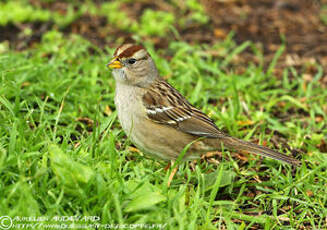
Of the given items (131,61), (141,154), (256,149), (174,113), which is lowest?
(141,154)

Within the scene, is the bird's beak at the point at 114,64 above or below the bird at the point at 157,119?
above

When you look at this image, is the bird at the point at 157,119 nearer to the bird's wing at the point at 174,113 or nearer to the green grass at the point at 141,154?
the bird's wing at the point at 174,113

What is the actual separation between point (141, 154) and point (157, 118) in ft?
1.65

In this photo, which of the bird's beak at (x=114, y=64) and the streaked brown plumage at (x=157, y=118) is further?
the bird's beak at (x=114, y=64)

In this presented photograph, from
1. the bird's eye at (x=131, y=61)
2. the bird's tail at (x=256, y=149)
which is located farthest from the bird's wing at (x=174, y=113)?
the bird's eye at (x=131, y=61)

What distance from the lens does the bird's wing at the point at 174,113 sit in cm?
379

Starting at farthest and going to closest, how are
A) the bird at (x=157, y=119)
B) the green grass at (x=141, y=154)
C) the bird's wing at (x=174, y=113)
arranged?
the bird's wing at (x=174, y=113) < the bird at (x=157, y=119) < the green grass at (x=141, y=154)

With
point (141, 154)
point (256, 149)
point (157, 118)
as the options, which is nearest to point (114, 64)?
point (157, 118)

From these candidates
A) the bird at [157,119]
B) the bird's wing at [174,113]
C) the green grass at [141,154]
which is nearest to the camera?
the green grass at [141,154]

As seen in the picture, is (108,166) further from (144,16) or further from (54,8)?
(54,8)

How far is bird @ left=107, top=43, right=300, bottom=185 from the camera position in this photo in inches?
145

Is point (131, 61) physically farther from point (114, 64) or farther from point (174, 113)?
point (174, 113)

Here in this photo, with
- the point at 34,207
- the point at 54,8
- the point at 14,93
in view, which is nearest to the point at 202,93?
the point at 14,93

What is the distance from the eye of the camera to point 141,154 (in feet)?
13.5
